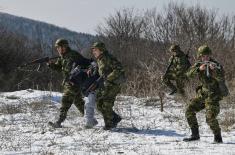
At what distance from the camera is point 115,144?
8.11 meters

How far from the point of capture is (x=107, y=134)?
29.6 ft

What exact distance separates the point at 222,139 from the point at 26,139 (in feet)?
10.9

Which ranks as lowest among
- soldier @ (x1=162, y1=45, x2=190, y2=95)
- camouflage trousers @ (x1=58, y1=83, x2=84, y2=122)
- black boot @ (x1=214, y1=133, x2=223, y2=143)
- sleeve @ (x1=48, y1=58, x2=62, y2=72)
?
black boot @ (x1=214, y1=133, x2=223, y2=143)

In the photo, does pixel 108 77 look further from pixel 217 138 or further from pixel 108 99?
pixel 217 138

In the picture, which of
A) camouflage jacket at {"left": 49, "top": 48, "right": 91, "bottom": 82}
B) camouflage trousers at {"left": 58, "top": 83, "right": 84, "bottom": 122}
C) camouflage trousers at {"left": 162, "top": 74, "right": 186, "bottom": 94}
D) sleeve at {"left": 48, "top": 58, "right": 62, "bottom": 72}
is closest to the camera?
camouflage jacket at {"left": 49, "top": 48, "right": 91, "bottom": 82}

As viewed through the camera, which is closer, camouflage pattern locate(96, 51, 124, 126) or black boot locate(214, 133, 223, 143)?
black boot locate(214, 133, 223, 143)

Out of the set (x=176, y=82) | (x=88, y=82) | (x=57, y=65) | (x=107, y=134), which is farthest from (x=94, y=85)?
(x=176, y=82)

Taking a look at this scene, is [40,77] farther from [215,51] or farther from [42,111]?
[42,111]

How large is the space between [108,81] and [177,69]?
16.4 ft

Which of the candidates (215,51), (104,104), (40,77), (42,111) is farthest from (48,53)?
(104,104)

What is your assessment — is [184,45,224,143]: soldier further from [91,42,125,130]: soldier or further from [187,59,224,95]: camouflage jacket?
[91,42,125,130]: soldier

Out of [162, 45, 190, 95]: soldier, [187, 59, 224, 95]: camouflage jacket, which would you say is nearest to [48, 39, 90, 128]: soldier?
[187, 59, 224, 95]: camouflage jacket

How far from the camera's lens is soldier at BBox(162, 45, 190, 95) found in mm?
13726

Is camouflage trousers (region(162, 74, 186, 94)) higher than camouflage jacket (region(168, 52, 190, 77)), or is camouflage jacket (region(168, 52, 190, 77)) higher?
camouflage jacket (region(168, 52, 190, 77))
